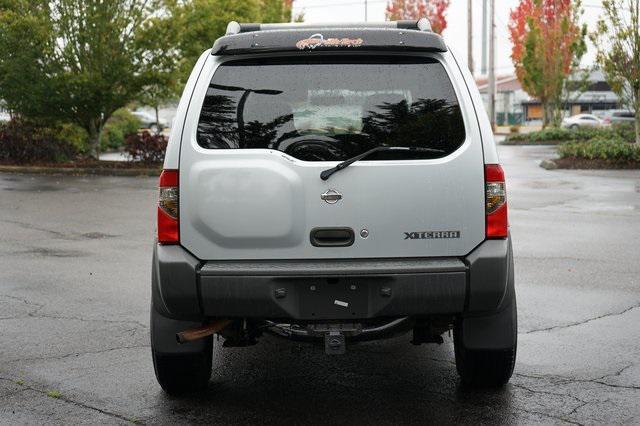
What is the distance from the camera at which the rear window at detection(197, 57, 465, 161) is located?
4.31 meters

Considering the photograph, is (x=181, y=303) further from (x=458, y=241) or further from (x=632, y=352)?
Result: (x=632, y=352)

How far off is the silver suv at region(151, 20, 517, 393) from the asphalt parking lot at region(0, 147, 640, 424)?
56cm

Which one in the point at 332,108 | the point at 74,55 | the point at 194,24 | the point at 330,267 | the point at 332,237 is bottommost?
the point at 330,267

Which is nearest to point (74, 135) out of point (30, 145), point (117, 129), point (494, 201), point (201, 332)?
point (30, 145)

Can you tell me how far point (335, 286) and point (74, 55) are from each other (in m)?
20.5

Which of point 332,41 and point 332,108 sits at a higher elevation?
point 332,41

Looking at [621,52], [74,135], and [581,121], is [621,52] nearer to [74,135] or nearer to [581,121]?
[74,135]

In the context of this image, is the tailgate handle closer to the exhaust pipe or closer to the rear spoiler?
the exhaust pipe

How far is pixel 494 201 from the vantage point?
14.1ft

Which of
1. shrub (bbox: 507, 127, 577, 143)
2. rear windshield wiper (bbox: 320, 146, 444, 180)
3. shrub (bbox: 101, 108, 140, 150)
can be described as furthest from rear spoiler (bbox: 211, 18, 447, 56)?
shrub (bbox: 507, 127, 577, 143)

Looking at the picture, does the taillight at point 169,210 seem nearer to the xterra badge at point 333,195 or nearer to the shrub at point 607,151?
the xterra badge at point 333,195

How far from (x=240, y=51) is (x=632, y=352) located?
3.28m

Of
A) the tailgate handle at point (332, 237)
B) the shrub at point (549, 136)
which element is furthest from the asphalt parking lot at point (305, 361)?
the shrub at point (549, 136)

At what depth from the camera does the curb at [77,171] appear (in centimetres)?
2211
